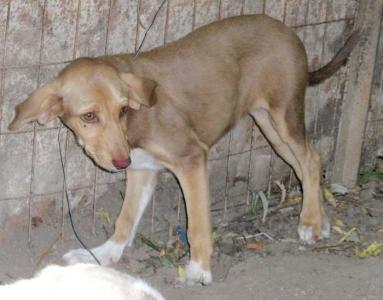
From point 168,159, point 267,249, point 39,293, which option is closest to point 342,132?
point 267,249

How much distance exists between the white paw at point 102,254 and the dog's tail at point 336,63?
1.86 m

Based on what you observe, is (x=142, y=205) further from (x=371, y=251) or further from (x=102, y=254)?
(x=371, y=251)

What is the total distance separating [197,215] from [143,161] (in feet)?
1.57

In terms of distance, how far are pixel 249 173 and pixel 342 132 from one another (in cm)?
90

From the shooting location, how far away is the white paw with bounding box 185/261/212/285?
20.1 feet

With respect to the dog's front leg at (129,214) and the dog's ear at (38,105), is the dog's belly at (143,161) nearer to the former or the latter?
the dog's front leg at (129,214)

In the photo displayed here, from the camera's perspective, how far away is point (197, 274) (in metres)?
6.12

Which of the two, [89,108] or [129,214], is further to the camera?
[129,214]

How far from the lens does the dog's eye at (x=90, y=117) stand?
5.53 metres

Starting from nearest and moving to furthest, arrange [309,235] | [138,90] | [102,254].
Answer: [138,90]
[102,254]
[309,235]

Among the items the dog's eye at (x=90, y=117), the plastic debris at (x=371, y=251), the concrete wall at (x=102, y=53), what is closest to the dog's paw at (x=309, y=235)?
the plastic debris at (x=371, y=251)

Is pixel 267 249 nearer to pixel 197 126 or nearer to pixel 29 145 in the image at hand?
pixel 197 126

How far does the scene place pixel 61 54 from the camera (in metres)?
6.03

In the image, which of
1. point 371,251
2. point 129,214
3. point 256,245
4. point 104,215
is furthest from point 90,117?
point 371,251
